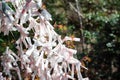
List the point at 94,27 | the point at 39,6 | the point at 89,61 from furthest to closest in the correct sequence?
the point at 94,27
the point at 89,61
the point at 39,6

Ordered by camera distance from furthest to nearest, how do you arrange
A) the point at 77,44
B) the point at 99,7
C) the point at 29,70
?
→ the point at 99,7 → the point at 77,44 → the point at 29,70

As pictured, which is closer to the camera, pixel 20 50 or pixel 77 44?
pixel 20 50

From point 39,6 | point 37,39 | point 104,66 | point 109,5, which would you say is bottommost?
point 104,66

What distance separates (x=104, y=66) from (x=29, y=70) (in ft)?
10.5

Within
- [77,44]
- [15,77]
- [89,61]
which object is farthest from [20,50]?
[77,44]

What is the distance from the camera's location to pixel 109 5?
566 centimetres

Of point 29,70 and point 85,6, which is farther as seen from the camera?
point 85,6

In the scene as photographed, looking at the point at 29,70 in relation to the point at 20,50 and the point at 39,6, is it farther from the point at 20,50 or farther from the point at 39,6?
the point at 39,6

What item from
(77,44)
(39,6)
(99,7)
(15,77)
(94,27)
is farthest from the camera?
(99,7)

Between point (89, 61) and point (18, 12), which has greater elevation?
point (18, 12)

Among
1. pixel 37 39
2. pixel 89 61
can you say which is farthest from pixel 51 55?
pixel 89 61

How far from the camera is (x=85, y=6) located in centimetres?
577

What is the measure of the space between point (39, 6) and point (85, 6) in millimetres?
4772

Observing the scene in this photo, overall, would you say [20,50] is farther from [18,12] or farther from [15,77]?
[15,77]
